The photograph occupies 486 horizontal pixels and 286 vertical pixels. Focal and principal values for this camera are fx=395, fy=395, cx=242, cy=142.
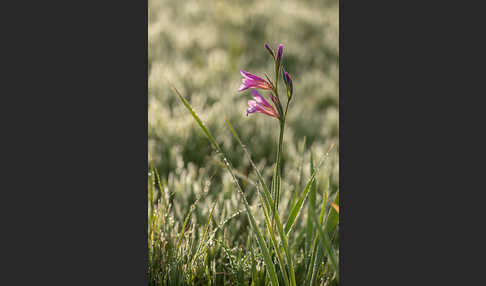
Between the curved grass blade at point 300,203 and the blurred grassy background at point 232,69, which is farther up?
the blurred grassy background at point 232,69

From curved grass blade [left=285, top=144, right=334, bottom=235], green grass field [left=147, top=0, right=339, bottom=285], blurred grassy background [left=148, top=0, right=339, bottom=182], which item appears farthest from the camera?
blurred grassy background [left=148, top=0, right=339, bottom=182]

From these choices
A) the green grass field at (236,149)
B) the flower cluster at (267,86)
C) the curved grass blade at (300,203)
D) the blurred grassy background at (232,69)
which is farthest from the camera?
the blurred grassy background at (232,69)

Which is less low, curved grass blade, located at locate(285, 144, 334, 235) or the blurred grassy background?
the blurred grassy background

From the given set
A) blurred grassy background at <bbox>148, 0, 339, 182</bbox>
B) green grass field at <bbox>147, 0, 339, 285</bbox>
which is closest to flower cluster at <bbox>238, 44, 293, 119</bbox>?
green grass field at <bbox>147, 0, 339, 285</bbox>

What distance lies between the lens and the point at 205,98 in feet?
9.76

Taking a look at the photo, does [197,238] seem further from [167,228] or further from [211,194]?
[211,194]

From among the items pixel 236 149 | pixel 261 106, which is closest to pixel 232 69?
pixel 236 149

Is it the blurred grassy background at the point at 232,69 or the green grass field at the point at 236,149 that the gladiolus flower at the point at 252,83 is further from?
the blurred grassy background at the point at 232,69

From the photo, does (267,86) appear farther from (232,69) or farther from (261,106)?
(232,69)

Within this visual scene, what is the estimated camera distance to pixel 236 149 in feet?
8.43

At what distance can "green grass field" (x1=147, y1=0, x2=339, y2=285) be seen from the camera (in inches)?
61.0

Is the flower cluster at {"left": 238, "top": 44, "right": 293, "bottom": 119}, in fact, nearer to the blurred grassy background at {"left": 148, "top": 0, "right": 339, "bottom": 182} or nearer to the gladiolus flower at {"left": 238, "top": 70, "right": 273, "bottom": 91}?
the gladiolus flower at {"left": 238, "top": 70, "right": 273, "bottom": 91}

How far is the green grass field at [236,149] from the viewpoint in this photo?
61.0 inches

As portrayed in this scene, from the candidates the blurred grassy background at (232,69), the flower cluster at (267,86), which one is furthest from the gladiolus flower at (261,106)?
the blurred grassy background at (232,69)
